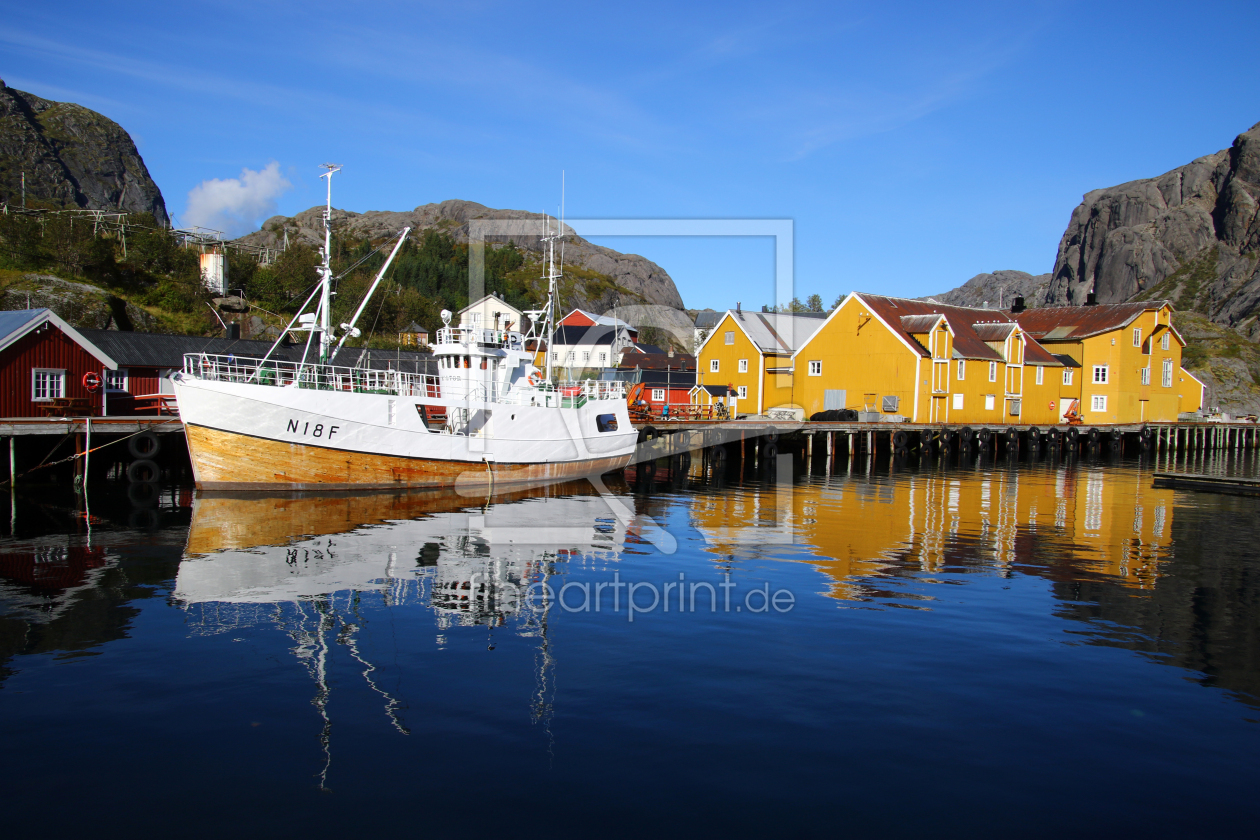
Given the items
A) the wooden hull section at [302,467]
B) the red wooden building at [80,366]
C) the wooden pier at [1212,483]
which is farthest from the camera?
the wooden pier at [1212,483]

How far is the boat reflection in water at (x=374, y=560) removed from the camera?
1281 centimetres

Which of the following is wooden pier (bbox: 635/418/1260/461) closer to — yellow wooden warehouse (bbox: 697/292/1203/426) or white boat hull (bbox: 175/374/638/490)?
yellow wooden warehouse (bbox: 697/292/1203/426)

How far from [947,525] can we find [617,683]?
16842 mm

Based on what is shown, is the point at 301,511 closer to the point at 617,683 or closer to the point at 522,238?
the point at 617,683

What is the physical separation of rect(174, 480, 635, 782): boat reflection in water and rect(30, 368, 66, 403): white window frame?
8.99 metres

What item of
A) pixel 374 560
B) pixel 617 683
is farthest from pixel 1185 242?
pixel 617 683

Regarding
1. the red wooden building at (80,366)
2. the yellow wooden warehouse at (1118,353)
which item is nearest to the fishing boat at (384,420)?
the red wooden building at (80,366)

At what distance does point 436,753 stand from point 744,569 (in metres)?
10.3

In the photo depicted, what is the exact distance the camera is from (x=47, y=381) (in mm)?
30188

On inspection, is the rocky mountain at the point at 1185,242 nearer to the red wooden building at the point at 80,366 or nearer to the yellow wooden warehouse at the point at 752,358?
the yellow wooden warehouse at the point at 752,358

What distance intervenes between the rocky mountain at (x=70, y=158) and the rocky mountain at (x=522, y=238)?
78.1ft

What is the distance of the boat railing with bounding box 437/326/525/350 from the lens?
31.5 m

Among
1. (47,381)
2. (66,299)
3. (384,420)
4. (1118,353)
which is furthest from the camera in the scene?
(1118,353)

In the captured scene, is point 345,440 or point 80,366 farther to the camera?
point 80,366
